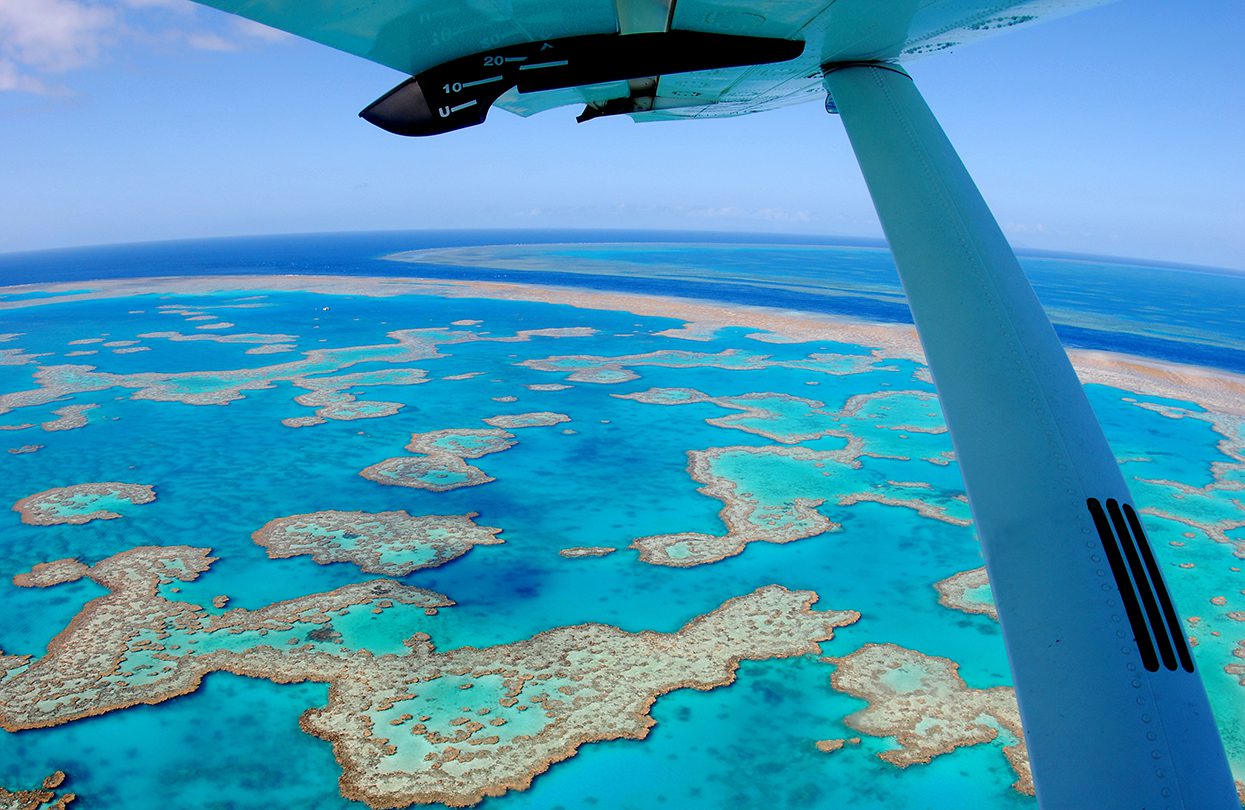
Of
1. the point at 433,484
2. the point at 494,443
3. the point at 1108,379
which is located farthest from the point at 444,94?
the point at 1108,379

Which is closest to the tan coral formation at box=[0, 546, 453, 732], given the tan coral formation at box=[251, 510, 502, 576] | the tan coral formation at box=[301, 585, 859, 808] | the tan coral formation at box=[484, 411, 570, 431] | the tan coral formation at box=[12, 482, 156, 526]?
the tan coral formation at box=[251, 510, 502, 576]

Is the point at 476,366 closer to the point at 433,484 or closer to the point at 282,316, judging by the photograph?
the point at 433,484

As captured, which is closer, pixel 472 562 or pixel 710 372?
pixel 472 562

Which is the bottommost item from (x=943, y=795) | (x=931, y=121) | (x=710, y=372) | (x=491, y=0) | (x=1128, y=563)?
(x=943, y=795)

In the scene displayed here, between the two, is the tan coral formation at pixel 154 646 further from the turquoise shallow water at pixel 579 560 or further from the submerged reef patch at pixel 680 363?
the submerged reef patch at pixel 680 363

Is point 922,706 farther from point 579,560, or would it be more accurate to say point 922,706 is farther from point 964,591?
point 579,560

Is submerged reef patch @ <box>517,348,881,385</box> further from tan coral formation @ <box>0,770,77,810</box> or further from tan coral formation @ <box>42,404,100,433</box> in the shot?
tan coral formation @ <box>0,770,77,810</box>

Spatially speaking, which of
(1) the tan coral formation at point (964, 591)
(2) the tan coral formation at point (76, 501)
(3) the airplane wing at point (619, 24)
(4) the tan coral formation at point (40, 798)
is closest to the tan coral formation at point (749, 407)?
(1) the tan coral formation at point (964, 591)
